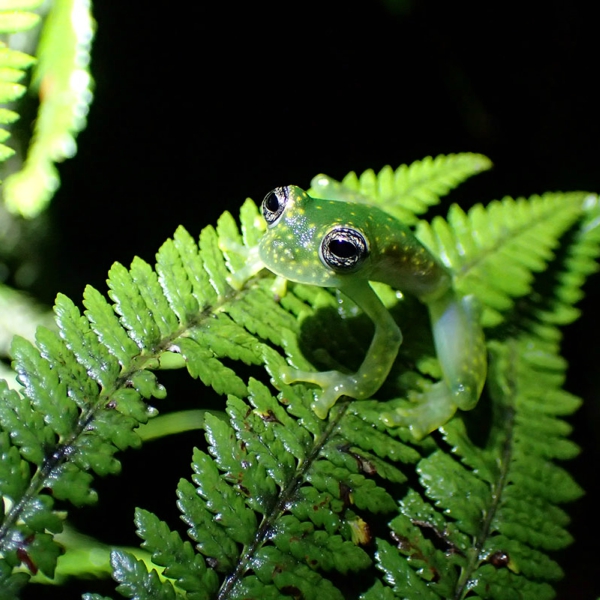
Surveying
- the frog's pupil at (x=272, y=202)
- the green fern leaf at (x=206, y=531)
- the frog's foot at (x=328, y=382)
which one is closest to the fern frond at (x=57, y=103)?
the frog's pupil at (x=272, y=202)

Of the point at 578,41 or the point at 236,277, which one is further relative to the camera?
the point at 578,41

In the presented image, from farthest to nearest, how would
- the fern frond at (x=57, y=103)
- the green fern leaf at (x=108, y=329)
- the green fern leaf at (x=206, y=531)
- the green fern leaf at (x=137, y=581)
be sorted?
the fern frond at (x=57, y=103) < the green fern leaf at (x=108, y=329) < the green fern leaf at (x=206, y=531) < the green fern leaf at (x=137, y=581)

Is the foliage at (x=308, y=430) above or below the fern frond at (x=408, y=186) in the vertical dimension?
below

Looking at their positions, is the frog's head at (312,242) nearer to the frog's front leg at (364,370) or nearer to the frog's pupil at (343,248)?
the frog's pupil at (343,248)

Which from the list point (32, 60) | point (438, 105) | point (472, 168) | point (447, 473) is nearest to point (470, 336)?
point (447, 473)

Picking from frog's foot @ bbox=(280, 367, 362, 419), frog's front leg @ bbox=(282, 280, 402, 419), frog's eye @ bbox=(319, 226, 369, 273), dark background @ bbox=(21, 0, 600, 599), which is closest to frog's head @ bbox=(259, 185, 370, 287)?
frog's eye @ bbox=(319, 226, 369, 273)

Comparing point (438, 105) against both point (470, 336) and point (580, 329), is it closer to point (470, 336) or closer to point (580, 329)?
point (580, 329)
